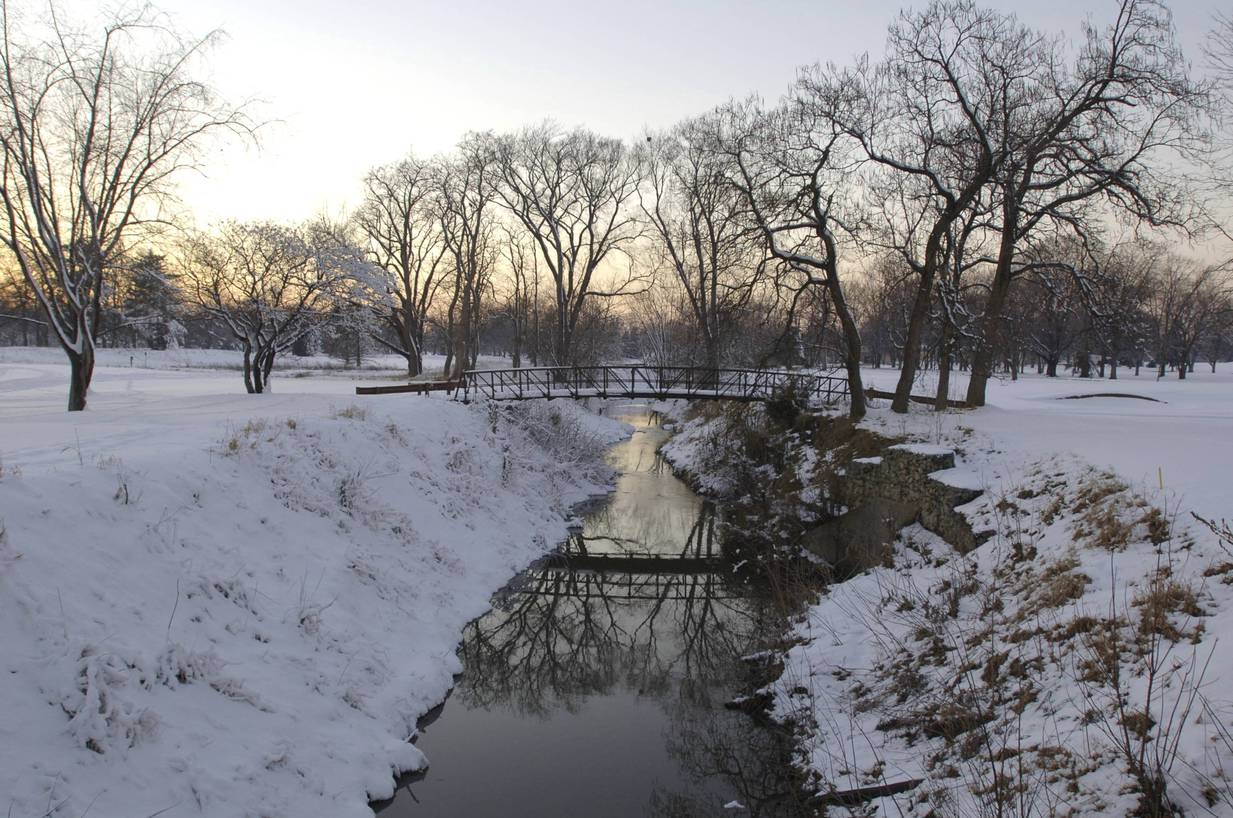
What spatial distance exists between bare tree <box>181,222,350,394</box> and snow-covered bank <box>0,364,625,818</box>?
21.0ft

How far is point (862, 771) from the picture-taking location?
6.57 m


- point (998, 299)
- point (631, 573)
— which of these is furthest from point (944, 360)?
point (631, 573)

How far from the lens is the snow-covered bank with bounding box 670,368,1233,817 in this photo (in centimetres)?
463

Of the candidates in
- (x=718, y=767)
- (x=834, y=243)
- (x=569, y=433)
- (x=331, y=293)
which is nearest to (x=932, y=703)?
(x=718, y=767)

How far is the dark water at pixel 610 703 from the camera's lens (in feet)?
22.8

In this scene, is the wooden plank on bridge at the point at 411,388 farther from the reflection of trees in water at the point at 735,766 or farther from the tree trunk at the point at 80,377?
the reflection of trees in water at the point at 735,766

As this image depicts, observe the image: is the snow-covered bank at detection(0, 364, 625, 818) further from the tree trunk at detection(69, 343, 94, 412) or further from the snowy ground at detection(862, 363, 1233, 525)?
the snowy ground at detection(862, 363, 1233, 525)

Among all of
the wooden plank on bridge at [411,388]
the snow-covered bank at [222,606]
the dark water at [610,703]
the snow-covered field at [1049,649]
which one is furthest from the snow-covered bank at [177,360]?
the snow-covered field at [1049,649]

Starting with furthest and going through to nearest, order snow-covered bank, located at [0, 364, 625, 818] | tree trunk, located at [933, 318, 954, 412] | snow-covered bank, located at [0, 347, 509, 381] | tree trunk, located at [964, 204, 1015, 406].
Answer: snow-covered bank, located at [0, 347, 509, 381] → tree trunk, located at [964, 204, 1015, 406] → tree trunk, located at [933, 318, 954, 412] → snow-covered bank, located at [0, 364, 625, 818]

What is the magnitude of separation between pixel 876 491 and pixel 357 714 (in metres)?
11.5

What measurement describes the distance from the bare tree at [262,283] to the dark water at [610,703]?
12.6 meters

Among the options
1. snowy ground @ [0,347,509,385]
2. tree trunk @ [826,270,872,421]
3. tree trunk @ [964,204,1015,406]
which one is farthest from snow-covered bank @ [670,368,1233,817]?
snowy ground @ [0,347,509,385]

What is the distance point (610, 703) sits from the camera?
8977 millimetres

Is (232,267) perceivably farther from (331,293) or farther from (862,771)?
(862,771)
